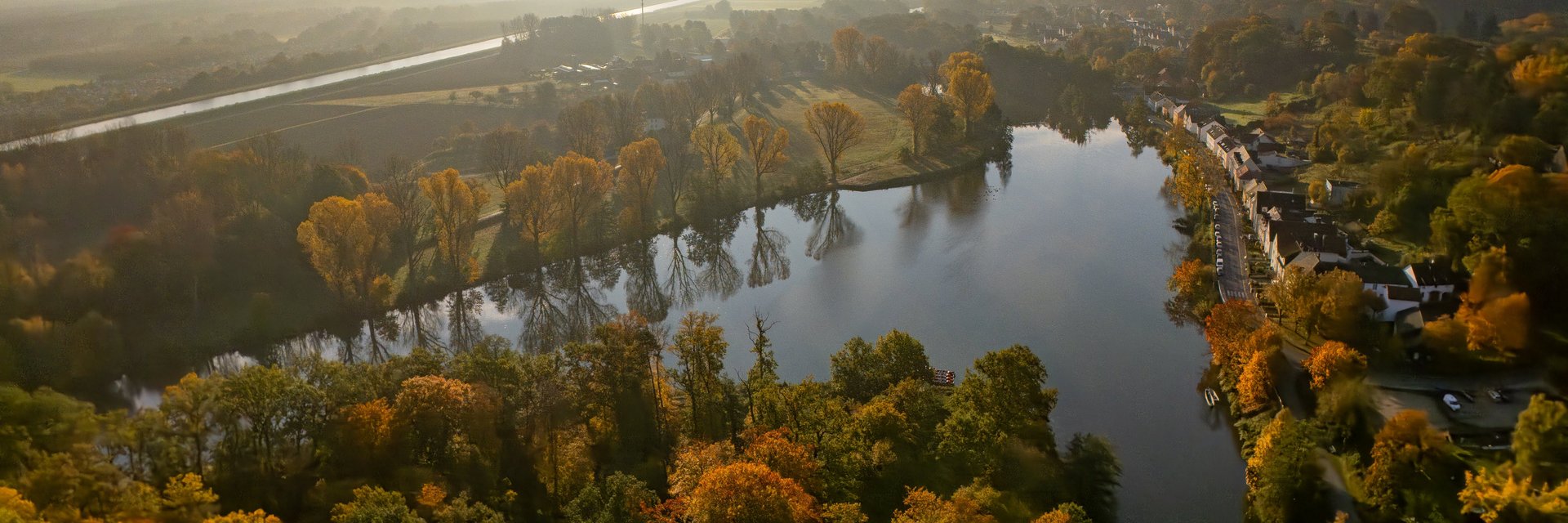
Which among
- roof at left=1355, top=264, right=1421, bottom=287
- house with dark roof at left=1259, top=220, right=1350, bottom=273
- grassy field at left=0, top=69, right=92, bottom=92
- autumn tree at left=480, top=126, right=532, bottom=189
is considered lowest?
roof at left=1355, top=264, right=1421, bottom=287

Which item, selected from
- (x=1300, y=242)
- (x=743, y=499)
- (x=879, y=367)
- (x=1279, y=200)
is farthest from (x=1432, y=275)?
(x=743, y=499)

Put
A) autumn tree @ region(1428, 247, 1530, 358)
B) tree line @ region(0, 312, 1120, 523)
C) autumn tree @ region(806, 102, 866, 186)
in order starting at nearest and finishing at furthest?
tree line @ region(0, 312, 1120, 523) < autumn tree @ region(1428, 247, 1530, 358) < autumn tree @ region(806, 102, 866, 186)

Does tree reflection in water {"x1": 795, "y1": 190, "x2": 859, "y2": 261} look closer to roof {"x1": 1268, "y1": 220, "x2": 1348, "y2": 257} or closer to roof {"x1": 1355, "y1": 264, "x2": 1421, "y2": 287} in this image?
roof {"x1": 1268, "y1": 220, "x2": 1348, "y2": 257}

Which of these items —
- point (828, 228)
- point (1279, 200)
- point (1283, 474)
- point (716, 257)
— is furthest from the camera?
point (828, 228)

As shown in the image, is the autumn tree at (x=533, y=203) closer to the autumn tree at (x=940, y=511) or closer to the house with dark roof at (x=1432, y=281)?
the autumn tree at (x=940, y=511)

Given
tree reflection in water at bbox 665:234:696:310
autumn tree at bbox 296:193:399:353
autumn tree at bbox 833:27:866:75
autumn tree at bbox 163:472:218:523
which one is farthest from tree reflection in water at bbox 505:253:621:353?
autumn tree at bbox 833:27:866:75

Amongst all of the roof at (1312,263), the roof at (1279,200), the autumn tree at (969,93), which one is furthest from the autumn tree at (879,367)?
the autumn tree at (969,93)

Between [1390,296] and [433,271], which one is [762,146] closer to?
[433,271]
